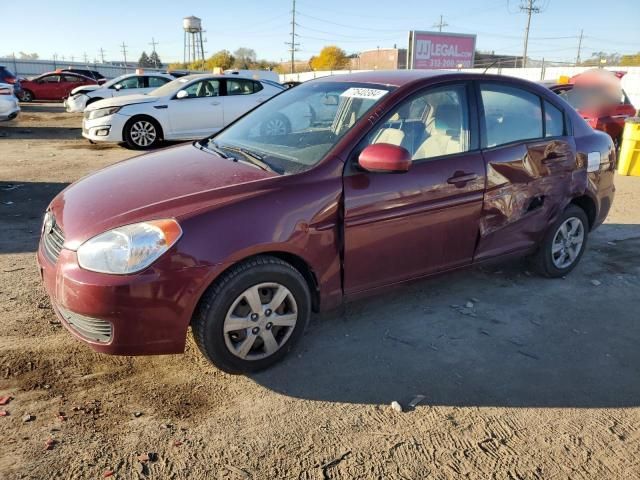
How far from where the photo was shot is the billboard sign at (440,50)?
3203 cm

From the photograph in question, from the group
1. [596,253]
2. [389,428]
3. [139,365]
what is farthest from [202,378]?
[596,253]

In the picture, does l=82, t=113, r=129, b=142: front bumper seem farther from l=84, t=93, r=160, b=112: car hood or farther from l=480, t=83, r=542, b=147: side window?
l=480, t=83, r=542, b=147: side window

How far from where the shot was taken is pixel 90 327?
8.97 ft

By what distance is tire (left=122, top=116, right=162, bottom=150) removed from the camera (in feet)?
35.7

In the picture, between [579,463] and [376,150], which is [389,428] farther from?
[376,150]

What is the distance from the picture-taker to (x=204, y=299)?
9.20 feet

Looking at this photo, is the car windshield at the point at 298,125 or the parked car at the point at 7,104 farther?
the parked car at the point at 7,104

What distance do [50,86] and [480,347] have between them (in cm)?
2725

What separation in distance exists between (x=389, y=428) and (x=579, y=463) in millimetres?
911

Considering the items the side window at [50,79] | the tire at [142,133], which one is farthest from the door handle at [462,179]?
the side window at [50,79]

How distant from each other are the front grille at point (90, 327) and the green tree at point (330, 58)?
8452 cm

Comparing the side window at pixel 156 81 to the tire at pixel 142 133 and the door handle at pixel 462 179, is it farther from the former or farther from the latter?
the door handle at pixel 462 179

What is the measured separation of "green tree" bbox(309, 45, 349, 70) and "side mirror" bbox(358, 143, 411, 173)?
83.9m

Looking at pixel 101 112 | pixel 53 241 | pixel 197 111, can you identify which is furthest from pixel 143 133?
pixel 53 241
